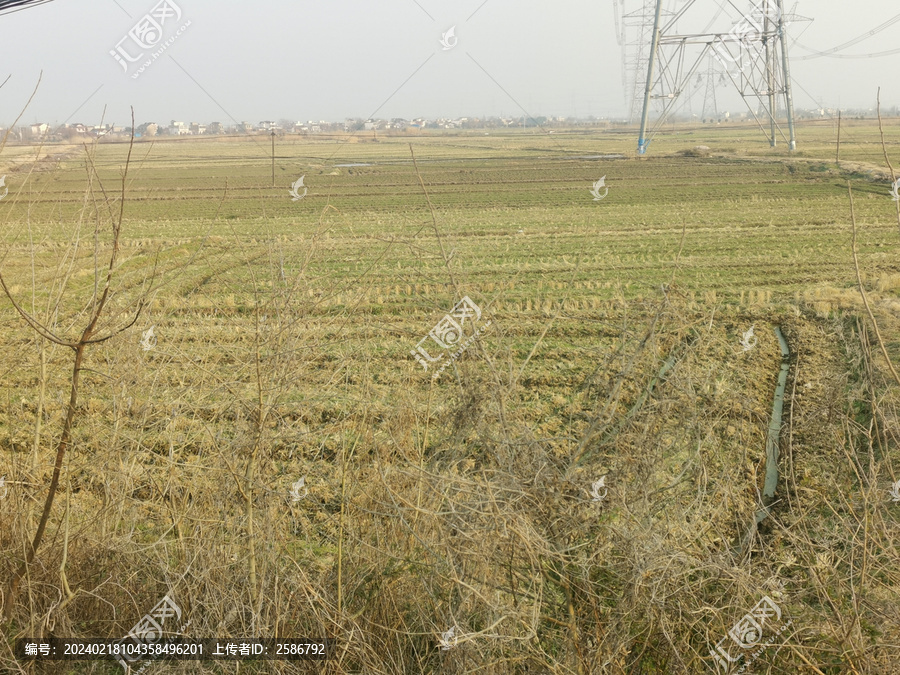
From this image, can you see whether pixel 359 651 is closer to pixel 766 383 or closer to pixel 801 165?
pixel 766 383

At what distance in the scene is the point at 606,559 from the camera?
3109mm

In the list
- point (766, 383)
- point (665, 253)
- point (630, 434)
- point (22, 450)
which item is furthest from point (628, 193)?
point (630, 434)

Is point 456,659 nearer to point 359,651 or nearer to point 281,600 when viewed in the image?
point 359,651

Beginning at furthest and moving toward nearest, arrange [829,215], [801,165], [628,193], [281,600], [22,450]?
[801,165] → [628,193] → [829,215] → [22,450] → [281,600]

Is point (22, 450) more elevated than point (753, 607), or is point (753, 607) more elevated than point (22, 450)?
point (753, 607)

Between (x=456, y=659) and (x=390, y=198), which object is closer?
(x=456, y=659)

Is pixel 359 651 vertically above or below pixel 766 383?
above

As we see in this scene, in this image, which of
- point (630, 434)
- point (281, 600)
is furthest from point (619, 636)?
point (281, 600)

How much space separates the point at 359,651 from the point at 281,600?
0.49 meters

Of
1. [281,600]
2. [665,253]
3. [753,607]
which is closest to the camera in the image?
[753,607]

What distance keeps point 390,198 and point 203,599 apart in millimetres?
29738

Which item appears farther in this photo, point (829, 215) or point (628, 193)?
point (628, 193)

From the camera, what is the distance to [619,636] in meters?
3.11

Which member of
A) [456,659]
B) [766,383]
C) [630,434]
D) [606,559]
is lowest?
[766,383]
